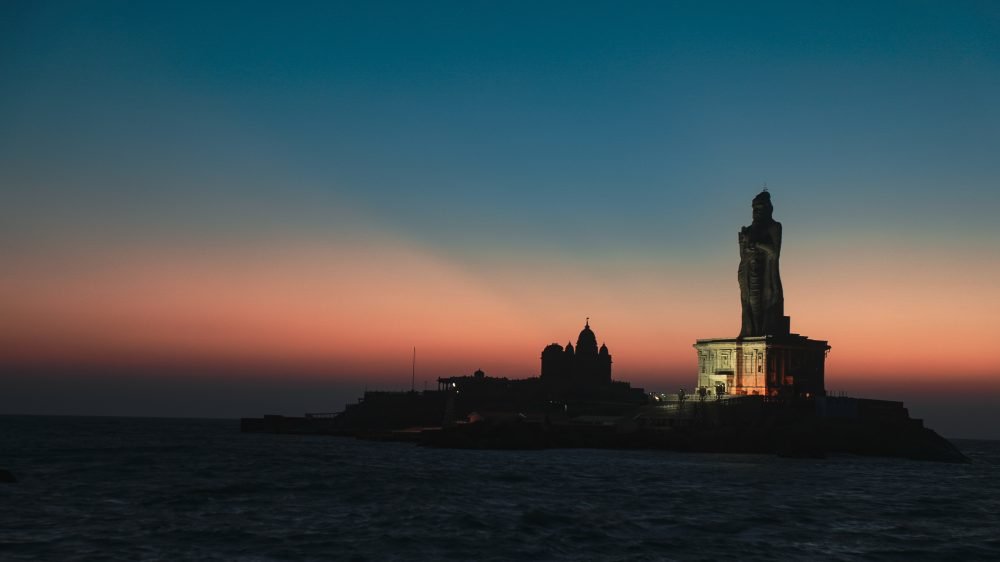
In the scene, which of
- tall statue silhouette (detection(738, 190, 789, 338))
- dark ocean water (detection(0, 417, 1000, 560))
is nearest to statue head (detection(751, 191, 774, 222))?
tall statue silhouette (detection(738, 190, 789, 338))

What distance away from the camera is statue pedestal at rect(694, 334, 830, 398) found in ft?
451

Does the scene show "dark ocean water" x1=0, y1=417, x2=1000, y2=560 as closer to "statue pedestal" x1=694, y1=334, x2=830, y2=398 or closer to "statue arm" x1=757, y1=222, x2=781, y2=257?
"statue pedestal" x1=694, y1=334, x2=830, y2=398

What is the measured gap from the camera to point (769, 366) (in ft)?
453

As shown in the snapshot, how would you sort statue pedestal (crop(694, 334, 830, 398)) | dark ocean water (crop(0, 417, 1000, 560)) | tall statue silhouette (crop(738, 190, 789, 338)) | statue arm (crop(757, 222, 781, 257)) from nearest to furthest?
dark ocean water (crop(0, 417, 1000, 560)), statue pedestal (crop(694, 334, 830, 398)), tall statue silhouette (crop(738, 190, 789, 338)), statue arm (crop(757, 222, 781, 257))

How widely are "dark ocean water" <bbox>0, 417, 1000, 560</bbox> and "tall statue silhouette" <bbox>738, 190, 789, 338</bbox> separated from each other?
2104 inches

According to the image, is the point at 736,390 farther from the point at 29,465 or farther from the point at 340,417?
the point at 29,465

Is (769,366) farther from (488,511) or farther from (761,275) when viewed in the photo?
(488,511)

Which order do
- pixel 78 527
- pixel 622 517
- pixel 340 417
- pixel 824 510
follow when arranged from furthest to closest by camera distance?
pixel 340 417 → pixel 824 510 → pixel 622 517 → pixel 78 527

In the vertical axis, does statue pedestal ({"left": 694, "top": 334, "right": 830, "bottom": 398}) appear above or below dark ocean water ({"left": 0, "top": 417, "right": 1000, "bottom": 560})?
above

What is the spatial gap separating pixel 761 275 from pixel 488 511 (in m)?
103

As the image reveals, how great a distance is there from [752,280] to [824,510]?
9466cm

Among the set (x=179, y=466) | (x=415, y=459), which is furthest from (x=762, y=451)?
(x=179, y=466)

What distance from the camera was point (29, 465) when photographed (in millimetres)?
84062

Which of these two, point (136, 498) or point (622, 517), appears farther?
point (136, 498)
